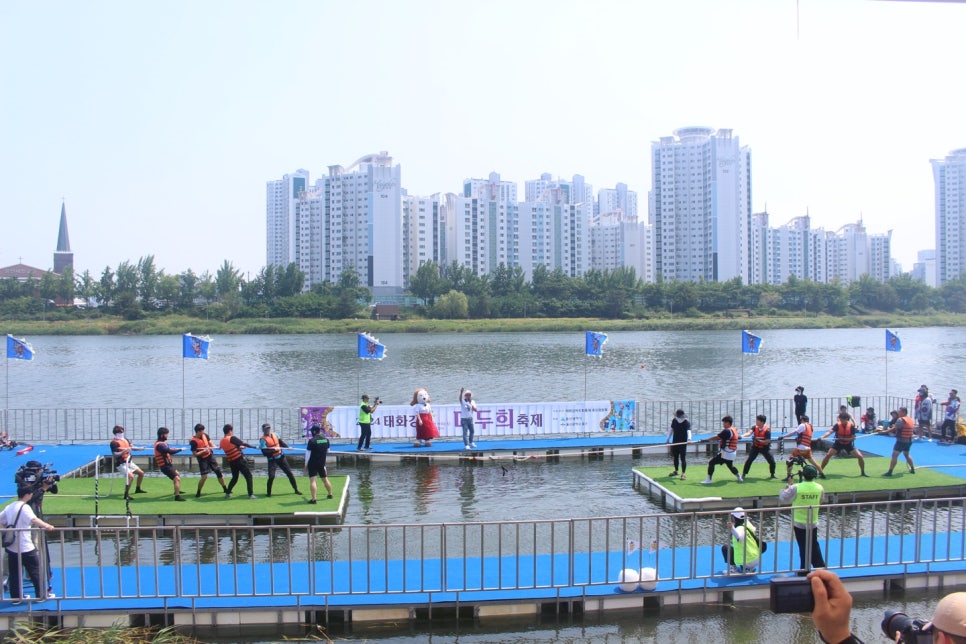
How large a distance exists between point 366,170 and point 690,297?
7497 cm

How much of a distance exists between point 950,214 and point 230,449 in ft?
695

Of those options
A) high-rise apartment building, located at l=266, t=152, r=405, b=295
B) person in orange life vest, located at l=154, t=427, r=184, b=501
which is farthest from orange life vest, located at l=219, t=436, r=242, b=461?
high-rise apartment building, located at l=266, t=152, r=405, b=295

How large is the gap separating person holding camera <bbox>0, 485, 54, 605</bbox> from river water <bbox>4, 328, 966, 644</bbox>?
286 cm

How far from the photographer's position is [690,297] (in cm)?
11025

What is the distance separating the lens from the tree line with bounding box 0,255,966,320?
103812 mm

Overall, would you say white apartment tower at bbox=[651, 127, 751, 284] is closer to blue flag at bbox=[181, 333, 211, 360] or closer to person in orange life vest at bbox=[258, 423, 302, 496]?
blue flag at bbox=[181, 333, 211, 360]

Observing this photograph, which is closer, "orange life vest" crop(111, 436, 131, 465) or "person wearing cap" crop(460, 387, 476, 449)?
"orange life vest" crop(111, 436, 131, 465)

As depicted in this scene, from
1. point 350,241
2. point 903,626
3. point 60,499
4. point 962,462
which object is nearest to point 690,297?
point 350,241

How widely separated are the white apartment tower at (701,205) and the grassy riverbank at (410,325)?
6363 centimetres

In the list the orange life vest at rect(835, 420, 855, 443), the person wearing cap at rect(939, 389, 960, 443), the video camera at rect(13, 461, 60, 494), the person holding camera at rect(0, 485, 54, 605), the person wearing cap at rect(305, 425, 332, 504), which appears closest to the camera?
the person holding camera at rect(0, 485, 54, 605)

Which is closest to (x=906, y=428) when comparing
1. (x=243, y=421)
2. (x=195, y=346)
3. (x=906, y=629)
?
(x=906, y=629)

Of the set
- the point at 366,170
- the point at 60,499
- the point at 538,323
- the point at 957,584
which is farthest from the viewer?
the point at 366,170

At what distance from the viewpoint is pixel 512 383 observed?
46156 mm

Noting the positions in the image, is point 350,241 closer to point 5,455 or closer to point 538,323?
point 538,323
